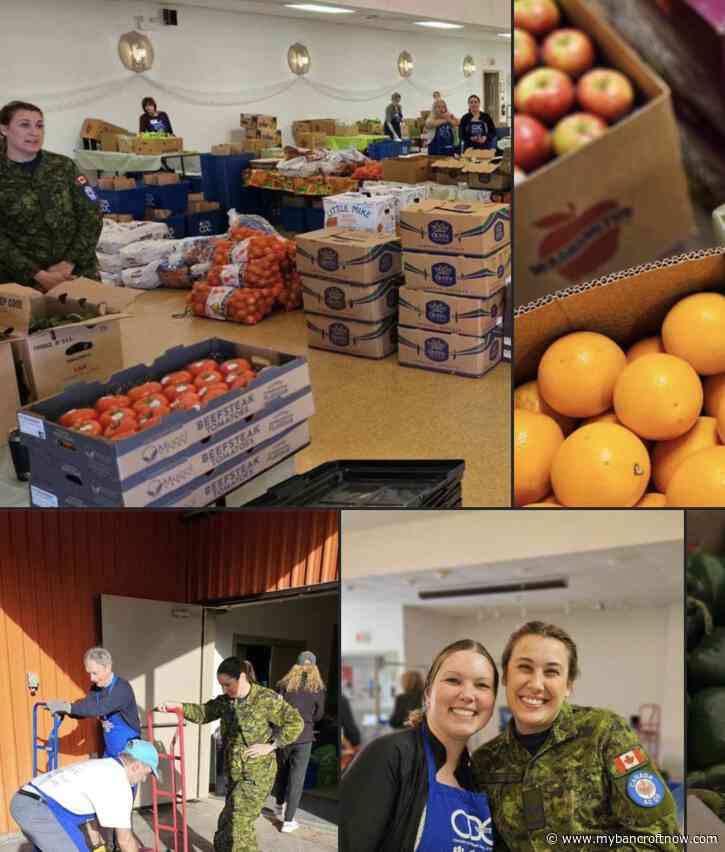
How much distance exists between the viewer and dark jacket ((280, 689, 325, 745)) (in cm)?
328

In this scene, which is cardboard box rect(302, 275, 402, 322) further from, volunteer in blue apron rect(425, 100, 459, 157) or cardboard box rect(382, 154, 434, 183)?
volunteer in blue apron rect(425, 100, 459, 157)

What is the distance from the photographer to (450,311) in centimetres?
312

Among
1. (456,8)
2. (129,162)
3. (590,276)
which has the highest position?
(456,8)

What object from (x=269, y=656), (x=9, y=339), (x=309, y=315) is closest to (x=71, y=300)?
(x=9, y=339)

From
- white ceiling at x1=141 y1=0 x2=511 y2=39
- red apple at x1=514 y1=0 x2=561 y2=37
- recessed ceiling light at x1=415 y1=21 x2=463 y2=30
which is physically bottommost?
red apple at x1=514 y1=0 x2=561 y2=37

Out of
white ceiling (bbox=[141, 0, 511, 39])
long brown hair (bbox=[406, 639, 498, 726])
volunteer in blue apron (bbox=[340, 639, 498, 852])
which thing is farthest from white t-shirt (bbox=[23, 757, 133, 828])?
white ceiling (bbox=[141, 0, 511, 39])

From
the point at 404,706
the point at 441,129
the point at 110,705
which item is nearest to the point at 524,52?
the point at 441,129

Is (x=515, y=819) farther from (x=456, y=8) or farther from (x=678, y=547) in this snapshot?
(x=456, y=8)

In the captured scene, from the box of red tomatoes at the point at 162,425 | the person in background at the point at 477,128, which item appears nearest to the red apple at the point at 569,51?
the person in background at the point at 477,128

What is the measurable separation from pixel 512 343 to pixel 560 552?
0.77m

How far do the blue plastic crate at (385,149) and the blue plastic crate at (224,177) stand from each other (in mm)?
345

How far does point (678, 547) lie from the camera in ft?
9.70

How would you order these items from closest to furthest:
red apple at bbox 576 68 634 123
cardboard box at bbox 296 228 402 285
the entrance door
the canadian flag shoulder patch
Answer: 1. red apple at bbox 576 68 634 123
2. the canadian flag shoulder patch
3. cardboard box at bbox 296 228 402 285
4. the entrance door

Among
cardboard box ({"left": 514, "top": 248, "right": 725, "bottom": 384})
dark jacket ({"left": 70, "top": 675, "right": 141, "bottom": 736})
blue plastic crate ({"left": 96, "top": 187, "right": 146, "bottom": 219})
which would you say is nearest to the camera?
cardboard box ({"left": 514, "top": 248, "right": 725, "bottom": 384})
